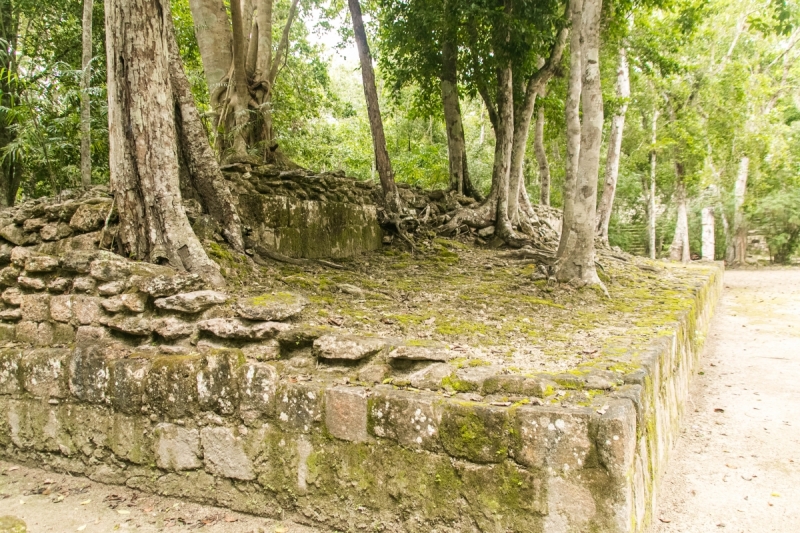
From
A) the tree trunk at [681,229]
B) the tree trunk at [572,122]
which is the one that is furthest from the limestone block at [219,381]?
the tree trunk at [681,229]

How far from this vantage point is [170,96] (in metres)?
4.44

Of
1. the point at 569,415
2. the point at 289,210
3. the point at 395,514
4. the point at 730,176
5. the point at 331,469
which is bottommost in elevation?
the point at 395,514

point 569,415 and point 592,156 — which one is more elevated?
point 592,156

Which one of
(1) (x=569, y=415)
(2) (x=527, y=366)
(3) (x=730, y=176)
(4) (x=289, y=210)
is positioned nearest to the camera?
(1) (x=569, y=415)

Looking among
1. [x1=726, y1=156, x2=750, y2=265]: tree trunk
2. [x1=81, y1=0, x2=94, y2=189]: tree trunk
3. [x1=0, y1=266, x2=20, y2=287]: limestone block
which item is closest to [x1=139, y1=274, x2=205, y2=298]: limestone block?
[x1=0, y1=266, x2=20, y2=287]: limestone block

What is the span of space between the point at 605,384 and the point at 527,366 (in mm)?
554

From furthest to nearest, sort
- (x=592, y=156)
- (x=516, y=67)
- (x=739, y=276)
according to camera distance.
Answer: (x=739, y=276) → (x=516, y=67) → (x=592, y=156)

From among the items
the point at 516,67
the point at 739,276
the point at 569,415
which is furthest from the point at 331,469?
the point at 739,276

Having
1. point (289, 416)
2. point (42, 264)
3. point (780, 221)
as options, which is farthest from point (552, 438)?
point (780, 221)

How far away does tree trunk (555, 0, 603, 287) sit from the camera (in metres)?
5.78

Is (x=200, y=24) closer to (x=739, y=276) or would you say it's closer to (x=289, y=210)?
(x=289, y=210)

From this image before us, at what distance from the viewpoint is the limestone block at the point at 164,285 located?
3.61 meters

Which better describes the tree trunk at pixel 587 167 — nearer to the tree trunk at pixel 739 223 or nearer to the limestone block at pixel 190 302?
the limestone block at pixel 190 302

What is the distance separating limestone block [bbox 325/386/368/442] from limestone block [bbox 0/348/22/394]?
236 cm
